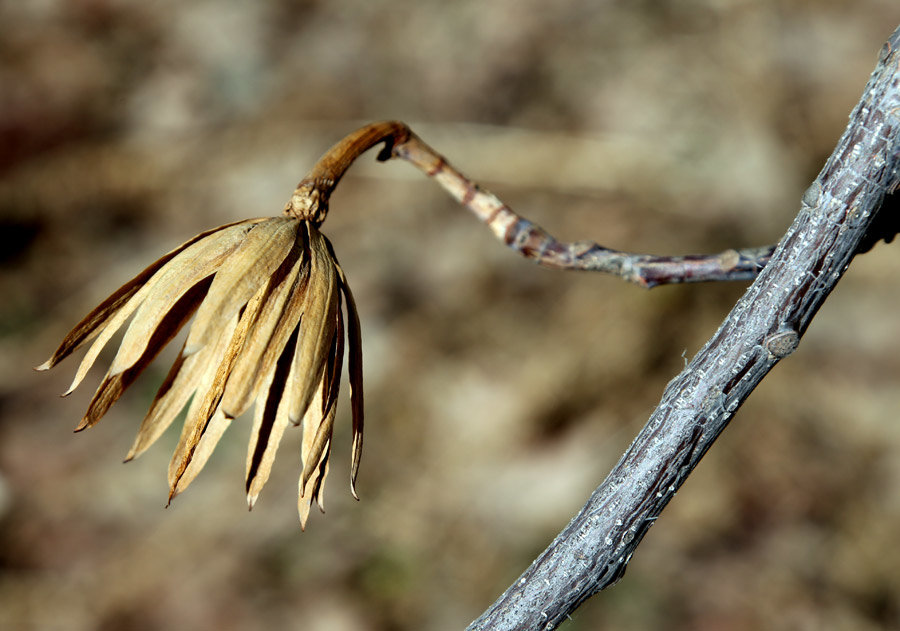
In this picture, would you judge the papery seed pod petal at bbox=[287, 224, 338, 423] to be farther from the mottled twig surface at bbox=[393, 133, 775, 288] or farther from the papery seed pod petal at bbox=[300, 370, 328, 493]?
the mottled twig surface at bbox=[393, 133, 775, 288]


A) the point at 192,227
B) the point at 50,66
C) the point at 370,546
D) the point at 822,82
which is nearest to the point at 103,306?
the point at 370,546

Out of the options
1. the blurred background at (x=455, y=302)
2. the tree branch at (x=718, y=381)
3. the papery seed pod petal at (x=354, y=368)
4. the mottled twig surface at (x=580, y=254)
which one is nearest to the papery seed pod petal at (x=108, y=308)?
the papery seed pod petal at (x=354, y=368)

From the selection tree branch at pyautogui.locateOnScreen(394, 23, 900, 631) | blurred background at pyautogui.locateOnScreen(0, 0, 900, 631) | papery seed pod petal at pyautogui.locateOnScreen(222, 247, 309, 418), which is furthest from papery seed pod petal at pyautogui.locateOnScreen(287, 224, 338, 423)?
blurred background at pyautogui.locateOnScreen(0, 0, 900, 631)

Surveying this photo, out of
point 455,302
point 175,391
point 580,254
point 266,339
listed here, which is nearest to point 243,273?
point 266,339

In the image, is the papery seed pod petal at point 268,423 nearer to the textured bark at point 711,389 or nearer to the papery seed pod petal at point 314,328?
the papery seed pod petal at point 314,328

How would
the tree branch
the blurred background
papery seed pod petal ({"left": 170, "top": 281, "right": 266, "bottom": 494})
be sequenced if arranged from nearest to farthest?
the tree branch, papery seed pod petal ({"left": 170, "top": 281, "right": 266, "bottom": 494}), the blurred background

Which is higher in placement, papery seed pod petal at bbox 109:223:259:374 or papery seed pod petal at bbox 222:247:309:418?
papery seed pod petal at bbox 109:223:259:374
